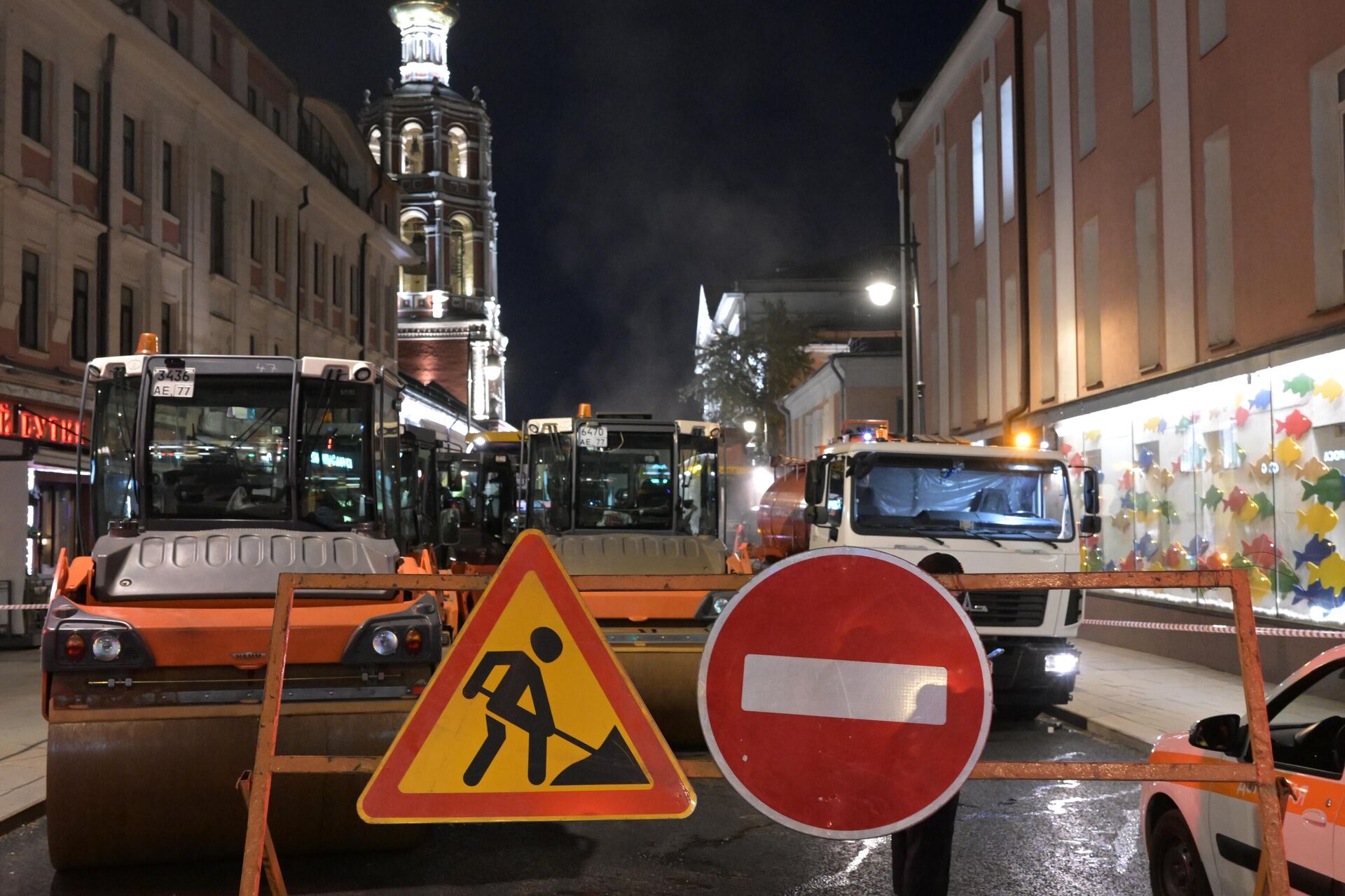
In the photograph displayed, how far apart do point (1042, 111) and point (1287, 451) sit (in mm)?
11240

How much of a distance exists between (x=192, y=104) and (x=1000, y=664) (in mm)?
25078

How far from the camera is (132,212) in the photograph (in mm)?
28250

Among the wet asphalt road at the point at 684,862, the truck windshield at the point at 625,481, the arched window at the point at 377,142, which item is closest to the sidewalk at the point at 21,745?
the wet asphalt road at the point at 684,862

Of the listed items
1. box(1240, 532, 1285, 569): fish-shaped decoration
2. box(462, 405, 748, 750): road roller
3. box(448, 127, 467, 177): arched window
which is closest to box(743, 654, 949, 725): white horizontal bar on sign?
box(462, 405, 748, 750): road roller

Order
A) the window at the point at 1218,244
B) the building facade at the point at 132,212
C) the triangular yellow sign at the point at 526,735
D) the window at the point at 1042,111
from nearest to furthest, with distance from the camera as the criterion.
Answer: the triangular yellow sign at the point at 526,735
the window at the point at 1218,244
the building facade at the point at 132,212
the window at the point at 1042,111

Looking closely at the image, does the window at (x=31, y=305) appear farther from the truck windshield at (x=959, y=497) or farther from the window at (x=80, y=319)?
the truck windshield at (x=959, y=497)

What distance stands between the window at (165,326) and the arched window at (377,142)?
4881cm

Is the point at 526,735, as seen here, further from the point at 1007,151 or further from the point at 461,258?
the point at 461,258

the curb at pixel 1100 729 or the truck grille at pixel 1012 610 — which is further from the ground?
the truck grille at pixel 1012 610

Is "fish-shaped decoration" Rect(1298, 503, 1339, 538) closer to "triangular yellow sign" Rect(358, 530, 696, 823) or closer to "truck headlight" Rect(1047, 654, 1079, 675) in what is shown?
"truck headlight" Rect(1047, 654, 1079, 675)

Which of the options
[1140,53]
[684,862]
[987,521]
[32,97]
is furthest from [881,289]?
[684,862]

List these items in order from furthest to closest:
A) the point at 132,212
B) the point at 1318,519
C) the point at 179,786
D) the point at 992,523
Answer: the point at 132,212 → the point at 1318,519 → the point at 992,523 → the point at 179,786

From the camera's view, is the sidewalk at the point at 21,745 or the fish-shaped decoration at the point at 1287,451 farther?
the fish-shaped decoration at the point at 1287,451

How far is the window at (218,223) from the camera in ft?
109
